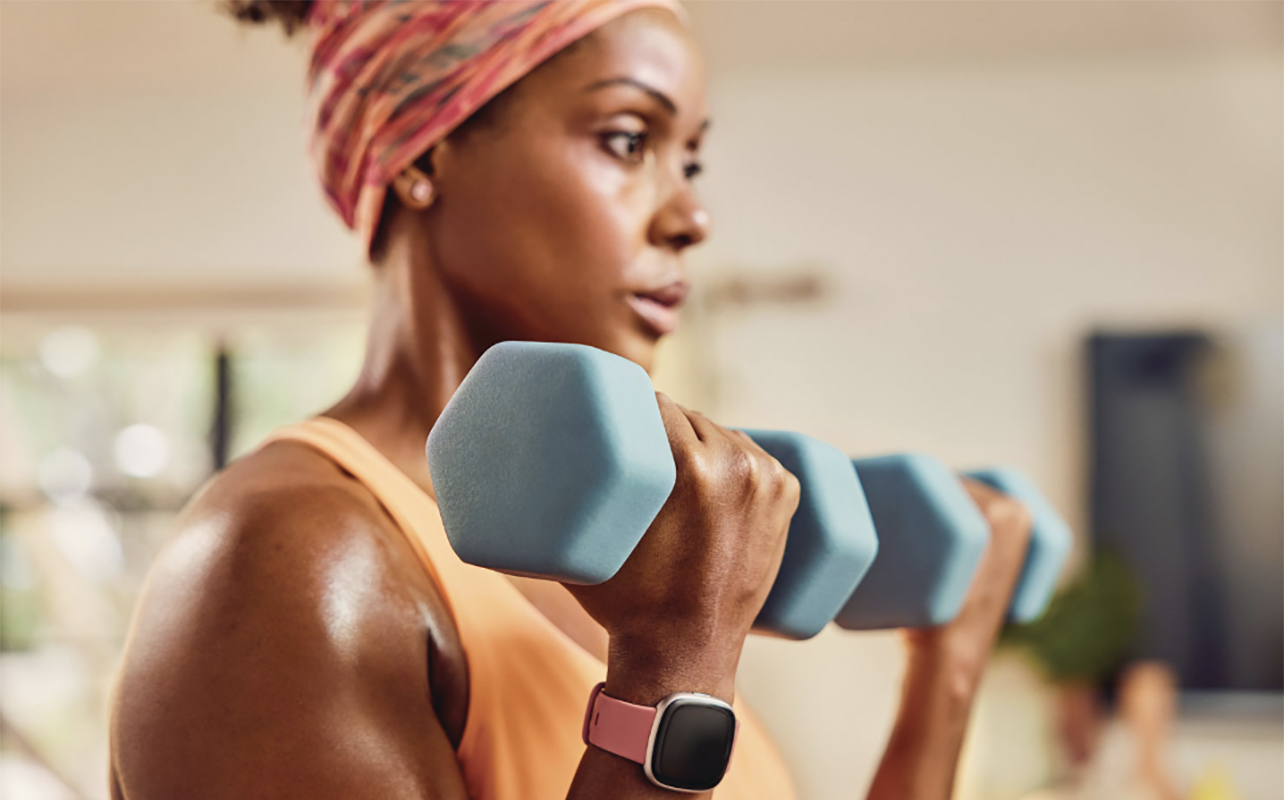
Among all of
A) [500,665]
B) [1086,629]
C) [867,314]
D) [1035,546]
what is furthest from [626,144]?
[867,314]

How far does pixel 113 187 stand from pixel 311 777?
3.24 meters

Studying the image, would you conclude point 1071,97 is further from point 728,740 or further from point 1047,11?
point 728,740

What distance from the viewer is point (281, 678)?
45 cm

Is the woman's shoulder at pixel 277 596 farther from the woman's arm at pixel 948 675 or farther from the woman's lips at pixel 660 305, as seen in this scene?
the woman's arm at pixel 948 675

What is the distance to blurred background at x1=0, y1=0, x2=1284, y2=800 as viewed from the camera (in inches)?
110

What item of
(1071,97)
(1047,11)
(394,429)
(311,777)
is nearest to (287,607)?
(311,777)

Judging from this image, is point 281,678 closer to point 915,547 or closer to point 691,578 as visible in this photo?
point 691,578

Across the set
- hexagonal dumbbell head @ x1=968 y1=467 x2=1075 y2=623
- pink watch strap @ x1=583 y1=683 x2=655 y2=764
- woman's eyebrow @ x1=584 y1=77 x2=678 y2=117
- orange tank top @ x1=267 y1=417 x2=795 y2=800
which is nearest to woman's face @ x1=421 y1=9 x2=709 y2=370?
woman's eyebrow @ x1=584 y1=77 x2=678 y2=117

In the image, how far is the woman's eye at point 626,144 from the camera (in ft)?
1.89

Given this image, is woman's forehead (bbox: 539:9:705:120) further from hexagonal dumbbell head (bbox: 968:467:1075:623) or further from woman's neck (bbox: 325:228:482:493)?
hexagonal dumbbell head (bbox: 968:467:1075:623)

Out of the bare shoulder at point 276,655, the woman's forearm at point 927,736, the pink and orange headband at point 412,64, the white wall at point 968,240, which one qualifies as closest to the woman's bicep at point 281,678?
the bare shoulder at point 276,655

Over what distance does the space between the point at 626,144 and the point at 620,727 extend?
31 cm

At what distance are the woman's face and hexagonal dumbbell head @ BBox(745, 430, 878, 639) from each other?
0.41 ft

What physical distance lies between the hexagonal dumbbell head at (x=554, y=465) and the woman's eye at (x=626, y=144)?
0.21 meters
